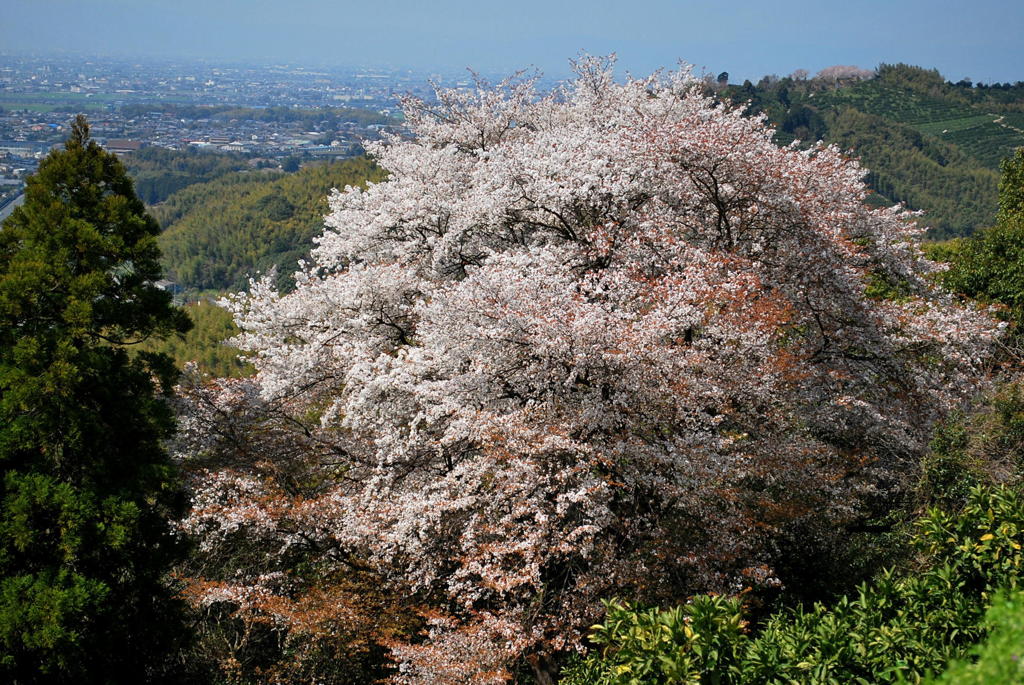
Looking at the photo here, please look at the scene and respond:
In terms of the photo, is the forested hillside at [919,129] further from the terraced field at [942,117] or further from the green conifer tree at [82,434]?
the green conifer tree at [82,434]

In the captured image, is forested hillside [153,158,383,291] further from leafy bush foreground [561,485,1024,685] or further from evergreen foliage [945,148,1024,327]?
leafy bush foreground [561,485,1024,685]

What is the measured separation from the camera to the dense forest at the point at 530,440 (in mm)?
7703

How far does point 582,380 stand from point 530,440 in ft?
4.21

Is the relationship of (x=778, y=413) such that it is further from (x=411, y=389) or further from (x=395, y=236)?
(x=395, y=236)

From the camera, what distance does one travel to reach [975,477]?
8.81 metres

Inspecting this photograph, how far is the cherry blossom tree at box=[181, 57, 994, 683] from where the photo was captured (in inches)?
352

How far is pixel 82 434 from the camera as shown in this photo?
27.8 feet

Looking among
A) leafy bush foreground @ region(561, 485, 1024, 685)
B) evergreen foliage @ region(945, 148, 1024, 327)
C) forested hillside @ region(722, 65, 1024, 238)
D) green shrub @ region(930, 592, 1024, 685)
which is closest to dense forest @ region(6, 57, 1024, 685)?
leafy bush foreground @ region(561, 485, 1024, 685)

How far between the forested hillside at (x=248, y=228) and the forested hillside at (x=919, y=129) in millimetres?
50482

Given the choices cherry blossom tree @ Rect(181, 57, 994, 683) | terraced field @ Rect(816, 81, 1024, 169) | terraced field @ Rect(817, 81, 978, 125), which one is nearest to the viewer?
cherry blossom tree @ Rect(181, 57, 994, 683)

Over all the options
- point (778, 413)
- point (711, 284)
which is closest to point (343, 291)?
point (711, 284)

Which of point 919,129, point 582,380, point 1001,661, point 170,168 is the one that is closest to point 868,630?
point 1001,661

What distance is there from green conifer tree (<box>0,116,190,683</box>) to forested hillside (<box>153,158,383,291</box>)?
192 feet

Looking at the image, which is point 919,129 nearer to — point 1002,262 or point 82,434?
point 1002,262
